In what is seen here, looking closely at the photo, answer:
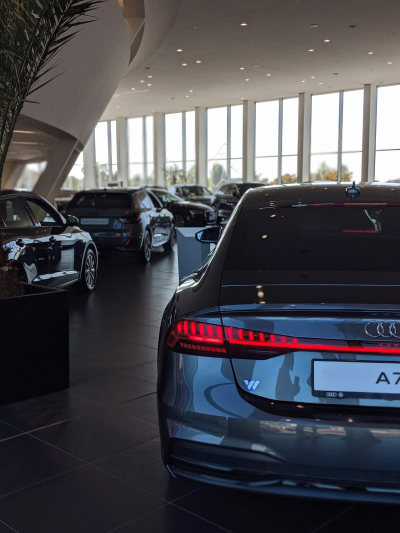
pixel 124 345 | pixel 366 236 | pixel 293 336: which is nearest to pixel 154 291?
pixel 124 345

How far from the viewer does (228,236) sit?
2.86 meters

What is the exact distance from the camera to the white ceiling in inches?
563

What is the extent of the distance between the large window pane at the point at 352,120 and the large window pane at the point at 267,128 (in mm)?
4044

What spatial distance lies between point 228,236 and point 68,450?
1.50 meters

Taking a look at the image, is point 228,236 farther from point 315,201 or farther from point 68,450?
point 68,450

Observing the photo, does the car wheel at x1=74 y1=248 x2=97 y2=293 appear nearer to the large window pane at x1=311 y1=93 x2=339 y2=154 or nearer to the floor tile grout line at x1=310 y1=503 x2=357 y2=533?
the floor tile grout line at x1=310 y1=503 x2=357 y2=533

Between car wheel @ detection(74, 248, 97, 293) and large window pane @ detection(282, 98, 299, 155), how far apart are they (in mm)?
23303

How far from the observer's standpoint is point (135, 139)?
37.9 meters

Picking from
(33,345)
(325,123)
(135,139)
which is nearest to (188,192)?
(325,123)

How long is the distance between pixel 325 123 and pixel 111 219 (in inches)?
806

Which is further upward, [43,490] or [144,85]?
[144,85]

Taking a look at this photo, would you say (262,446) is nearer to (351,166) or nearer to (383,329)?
(383,329)

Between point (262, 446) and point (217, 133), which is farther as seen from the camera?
point (217, 133)

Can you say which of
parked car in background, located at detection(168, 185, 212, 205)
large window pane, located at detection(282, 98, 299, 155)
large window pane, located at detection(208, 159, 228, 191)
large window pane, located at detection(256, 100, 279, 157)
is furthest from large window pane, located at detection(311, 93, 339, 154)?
parked car in background, located at detection(168, 185, 212, 205)
